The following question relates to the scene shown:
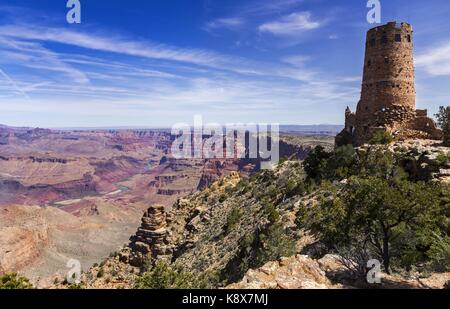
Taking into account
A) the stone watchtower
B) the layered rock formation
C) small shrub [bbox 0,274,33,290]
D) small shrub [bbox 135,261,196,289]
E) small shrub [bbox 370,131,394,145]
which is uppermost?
the stone watchtower

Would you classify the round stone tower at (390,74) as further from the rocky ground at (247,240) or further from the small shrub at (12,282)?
the small shrub at (12,282)

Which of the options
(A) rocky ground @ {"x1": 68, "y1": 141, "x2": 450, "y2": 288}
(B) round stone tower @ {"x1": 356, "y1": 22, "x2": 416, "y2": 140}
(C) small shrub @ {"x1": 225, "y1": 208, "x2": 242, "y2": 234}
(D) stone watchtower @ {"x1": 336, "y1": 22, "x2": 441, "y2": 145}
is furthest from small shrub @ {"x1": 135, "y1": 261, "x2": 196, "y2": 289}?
(B) round stone tower @ {"x1": 356, "y1": 22, "x2": 416, "y2": 140}

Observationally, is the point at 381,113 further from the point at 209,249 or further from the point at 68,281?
the point at 68,281

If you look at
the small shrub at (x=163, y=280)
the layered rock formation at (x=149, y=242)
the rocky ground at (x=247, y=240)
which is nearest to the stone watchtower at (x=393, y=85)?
the rocky ground at (x=247, y=240)

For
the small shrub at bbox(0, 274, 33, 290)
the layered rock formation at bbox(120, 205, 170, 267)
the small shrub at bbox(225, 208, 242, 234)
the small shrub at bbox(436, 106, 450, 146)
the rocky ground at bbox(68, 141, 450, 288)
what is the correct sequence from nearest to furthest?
the rocky ground at bbox(68, 141, 450, 288) < the small shrub at bbox(0, 274, 33, 290) < the small shrub at bbox(436, 106, 450, 146) < the small shrub at bbox(225, 208, 242, 234) < the layered rock formation at bbox(120, 205, 170, 267)

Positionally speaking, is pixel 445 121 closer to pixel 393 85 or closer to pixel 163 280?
pixel 393 85

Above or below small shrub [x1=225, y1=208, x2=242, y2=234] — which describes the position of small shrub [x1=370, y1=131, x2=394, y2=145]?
above

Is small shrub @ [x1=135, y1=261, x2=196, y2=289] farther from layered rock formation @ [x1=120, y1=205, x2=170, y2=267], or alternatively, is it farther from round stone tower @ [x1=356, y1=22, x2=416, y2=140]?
round stone tower @ [x1=356, y1=22, x2=416, y2=140]
